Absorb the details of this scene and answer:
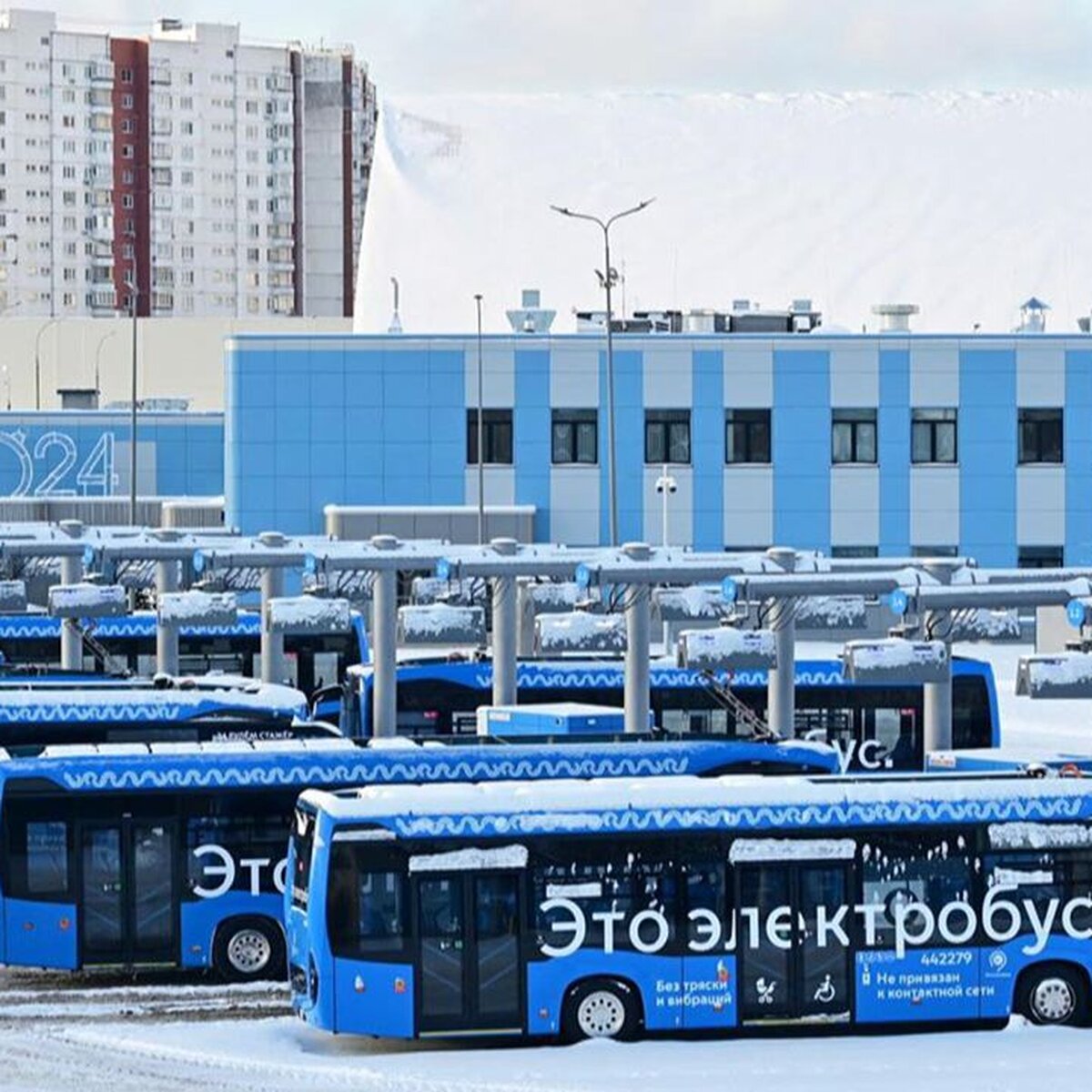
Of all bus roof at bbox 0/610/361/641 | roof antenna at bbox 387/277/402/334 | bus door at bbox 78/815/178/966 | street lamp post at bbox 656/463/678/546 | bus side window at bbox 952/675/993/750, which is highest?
roof antenna at bbox 387/277/402/334

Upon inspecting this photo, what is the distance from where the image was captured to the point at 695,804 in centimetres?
2234

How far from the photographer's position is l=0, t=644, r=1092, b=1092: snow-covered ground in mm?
20312

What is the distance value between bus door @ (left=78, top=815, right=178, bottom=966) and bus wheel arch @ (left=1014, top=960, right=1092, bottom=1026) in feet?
23.3

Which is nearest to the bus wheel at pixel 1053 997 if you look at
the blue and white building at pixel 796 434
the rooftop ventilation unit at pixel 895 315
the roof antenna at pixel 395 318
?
the blue and white building at pixel 796 434

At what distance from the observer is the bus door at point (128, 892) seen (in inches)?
974

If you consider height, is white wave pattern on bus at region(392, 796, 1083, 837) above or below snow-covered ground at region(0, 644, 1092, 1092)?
above

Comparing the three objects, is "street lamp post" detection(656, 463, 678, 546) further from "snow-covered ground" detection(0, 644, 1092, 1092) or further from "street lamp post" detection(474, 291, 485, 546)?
"snow-covered ground" detection(0, 644, 1092, 1092)

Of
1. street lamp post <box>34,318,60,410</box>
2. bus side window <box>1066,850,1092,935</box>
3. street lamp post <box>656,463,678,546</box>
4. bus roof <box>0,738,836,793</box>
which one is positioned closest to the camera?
bus side window <box>1066,850,1092,935</box>

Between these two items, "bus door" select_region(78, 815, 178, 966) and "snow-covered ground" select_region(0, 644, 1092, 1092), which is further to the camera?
"bus door" select_region(78, 815, 178, 966)

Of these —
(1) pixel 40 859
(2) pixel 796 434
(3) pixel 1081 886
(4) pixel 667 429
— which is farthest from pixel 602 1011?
(4) pixel 667 429

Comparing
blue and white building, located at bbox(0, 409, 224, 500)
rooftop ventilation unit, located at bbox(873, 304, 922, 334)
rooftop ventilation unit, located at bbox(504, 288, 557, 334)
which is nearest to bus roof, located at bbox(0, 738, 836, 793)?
rooftop ventilation unit, located at bbox(504, 288, 557, 334)

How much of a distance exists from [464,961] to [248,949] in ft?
12.5

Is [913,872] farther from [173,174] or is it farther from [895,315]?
[173,174]

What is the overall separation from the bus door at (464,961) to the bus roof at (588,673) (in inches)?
617
